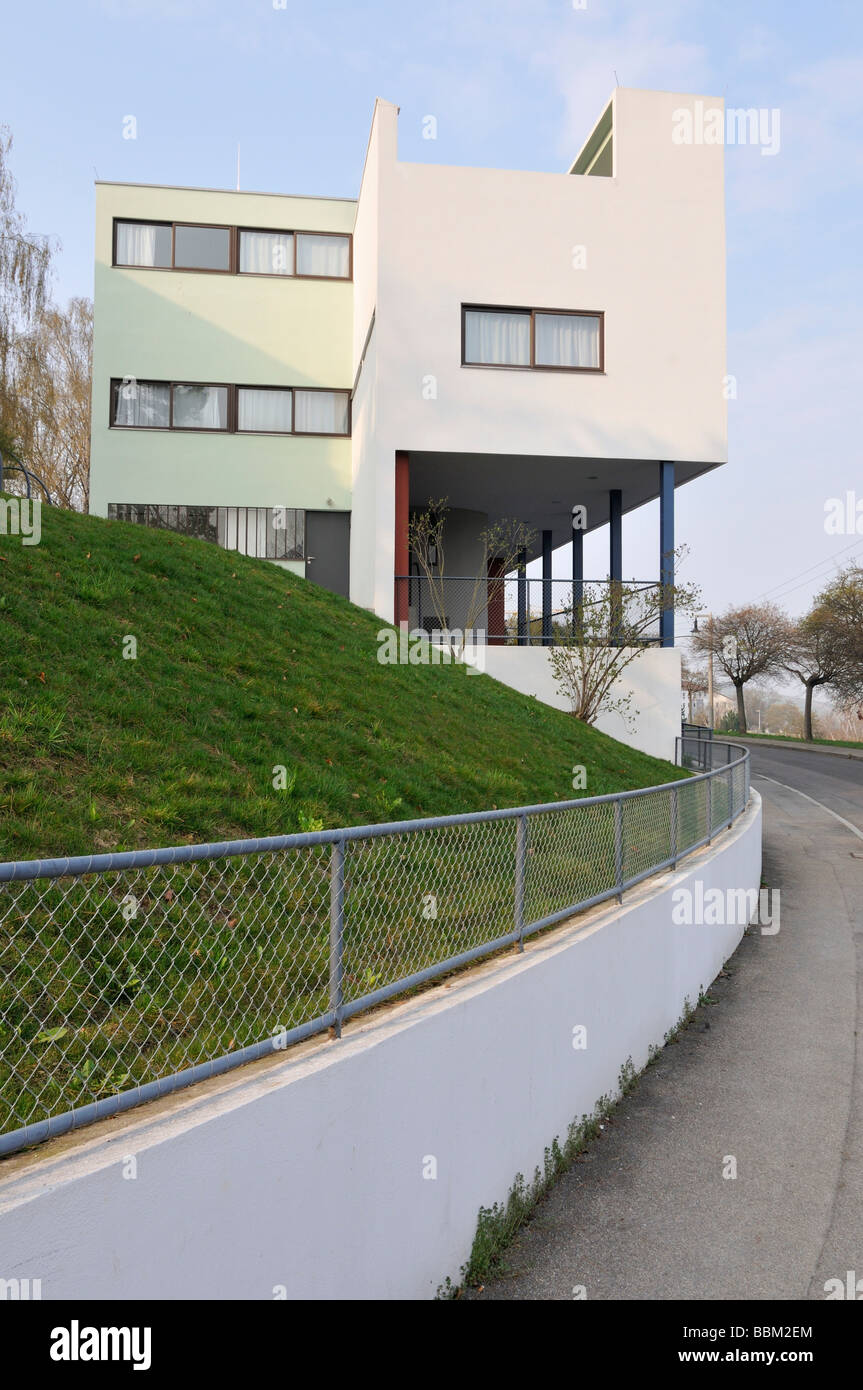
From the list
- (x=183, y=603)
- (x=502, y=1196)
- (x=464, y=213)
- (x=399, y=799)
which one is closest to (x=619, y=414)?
(x=464, y=213)

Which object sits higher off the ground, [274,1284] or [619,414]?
[619,414]

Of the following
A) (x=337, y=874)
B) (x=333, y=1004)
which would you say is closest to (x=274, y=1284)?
(x=333, y=1004)

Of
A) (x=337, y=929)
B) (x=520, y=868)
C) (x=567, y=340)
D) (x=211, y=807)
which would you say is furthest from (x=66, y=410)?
(x=337, y=929)

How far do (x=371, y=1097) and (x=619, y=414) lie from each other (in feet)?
50.7

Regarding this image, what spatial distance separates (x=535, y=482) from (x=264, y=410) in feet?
19.8

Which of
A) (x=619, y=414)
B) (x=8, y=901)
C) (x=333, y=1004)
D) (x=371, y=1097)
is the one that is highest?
(x=619, y=414)

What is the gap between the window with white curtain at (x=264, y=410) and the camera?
20.7 m

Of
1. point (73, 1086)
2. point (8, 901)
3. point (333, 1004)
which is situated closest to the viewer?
point (73, 1086)

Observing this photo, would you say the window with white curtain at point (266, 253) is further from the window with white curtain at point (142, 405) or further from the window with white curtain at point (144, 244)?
the window with white curtain at point (142, 405)

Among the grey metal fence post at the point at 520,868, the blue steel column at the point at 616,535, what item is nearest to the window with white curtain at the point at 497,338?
the blue steel column at the point at 616,535

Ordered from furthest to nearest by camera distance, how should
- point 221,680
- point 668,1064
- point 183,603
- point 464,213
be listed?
point 464,213 < point 183,603 < point 221,680 < point 668,1064

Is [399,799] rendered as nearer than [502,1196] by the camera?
No
